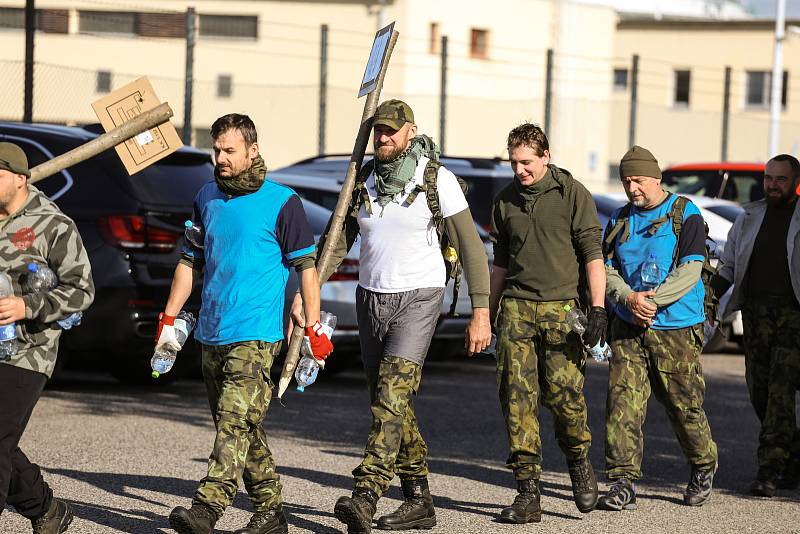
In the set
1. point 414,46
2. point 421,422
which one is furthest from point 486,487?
point 414,46

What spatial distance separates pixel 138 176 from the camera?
10.7m

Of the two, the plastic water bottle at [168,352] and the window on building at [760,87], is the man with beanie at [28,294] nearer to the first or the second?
the plastic water bottle at [168,352]

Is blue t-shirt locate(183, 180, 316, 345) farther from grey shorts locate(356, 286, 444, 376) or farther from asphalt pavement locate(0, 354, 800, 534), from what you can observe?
asphalt pavement locate(0, 354, 800, 534)

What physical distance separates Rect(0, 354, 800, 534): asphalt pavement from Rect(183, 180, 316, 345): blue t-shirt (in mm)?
985

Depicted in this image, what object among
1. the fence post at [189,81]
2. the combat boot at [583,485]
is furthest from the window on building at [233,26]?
the combat boot at [583,485]

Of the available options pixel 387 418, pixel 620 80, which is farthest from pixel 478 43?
pixel 387 418

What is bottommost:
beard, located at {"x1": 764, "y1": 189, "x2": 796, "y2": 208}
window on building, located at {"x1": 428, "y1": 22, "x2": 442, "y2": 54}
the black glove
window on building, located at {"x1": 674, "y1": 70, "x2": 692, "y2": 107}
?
the black glove

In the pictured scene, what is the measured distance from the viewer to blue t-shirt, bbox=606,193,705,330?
8.09 metres

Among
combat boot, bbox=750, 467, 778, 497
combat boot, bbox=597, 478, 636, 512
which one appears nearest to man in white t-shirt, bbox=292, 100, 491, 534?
combat boot, bbox=597, 478, 636, 512

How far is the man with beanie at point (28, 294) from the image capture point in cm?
600

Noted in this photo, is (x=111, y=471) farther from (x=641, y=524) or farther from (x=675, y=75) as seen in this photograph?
(x=675, y=75)

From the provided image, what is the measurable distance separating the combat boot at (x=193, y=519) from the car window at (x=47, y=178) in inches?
181

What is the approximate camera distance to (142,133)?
278 inches

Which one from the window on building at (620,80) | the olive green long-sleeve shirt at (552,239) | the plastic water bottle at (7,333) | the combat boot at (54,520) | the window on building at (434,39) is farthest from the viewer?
the window on building at (620,80)
